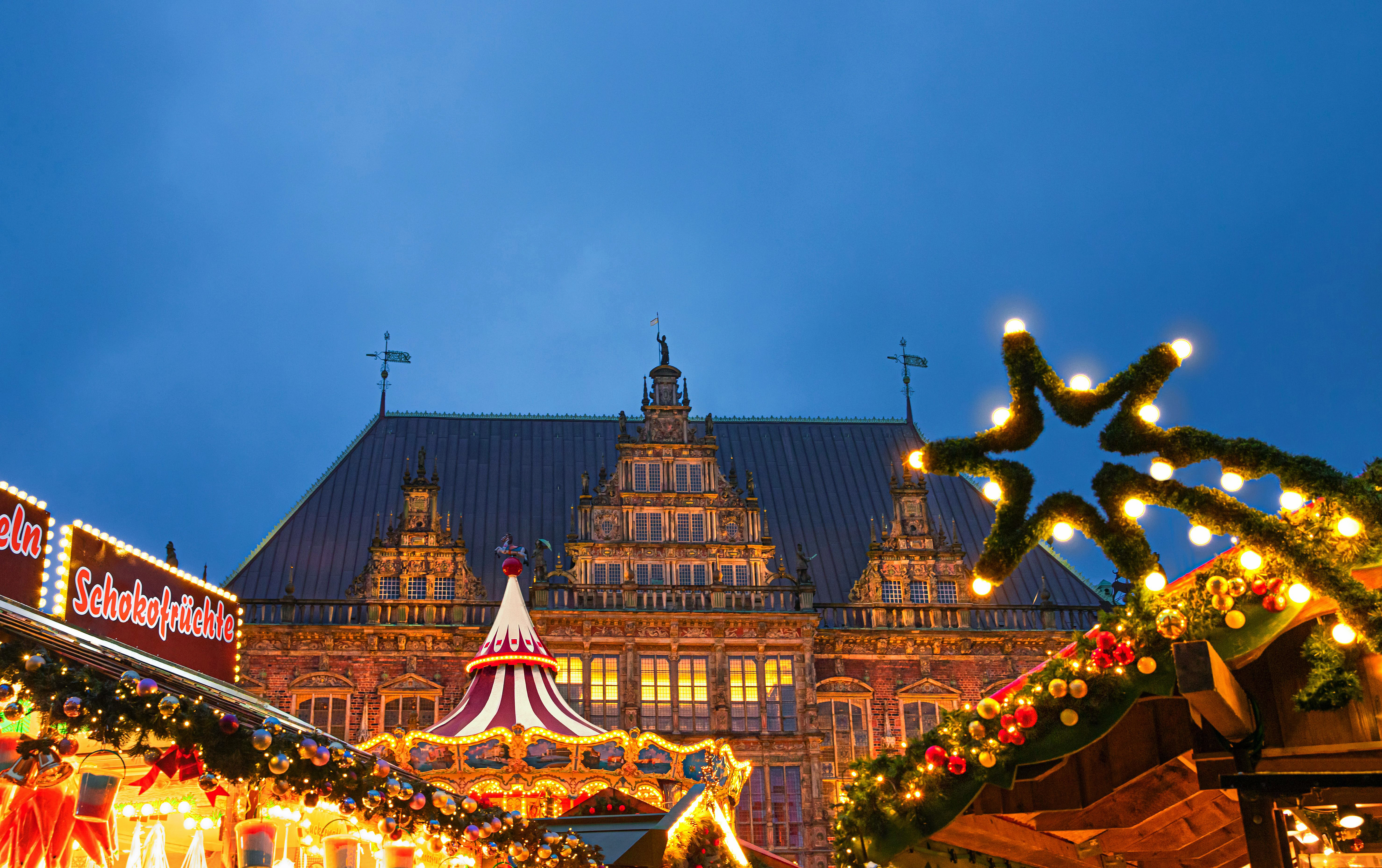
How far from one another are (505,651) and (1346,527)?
1494cm

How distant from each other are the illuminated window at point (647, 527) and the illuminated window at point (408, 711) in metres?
6.00

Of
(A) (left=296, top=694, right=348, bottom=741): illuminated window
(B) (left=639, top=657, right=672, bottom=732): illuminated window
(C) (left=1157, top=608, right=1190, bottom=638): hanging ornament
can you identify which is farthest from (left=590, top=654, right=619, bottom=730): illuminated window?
(C) (left=1157, top=608, right=1190, bottom=638): hanging ornament

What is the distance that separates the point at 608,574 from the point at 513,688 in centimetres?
967

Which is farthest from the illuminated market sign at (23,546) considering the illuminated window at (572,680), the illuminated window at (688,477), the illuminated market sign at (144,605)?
the illuminated window at (688,477)

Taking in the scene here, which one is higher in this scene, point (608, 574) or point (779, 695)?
point (608, 574)

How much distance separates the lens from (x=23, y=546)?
10.4 meters

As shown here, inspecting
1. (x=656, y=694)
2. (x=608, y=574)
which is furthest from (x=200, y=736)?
(x=608, y=574)

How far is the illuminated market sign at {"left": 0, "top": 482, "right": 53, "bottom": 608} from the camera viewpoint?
1016 centimetres

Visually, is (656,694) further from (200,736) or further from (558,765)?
(200,736)

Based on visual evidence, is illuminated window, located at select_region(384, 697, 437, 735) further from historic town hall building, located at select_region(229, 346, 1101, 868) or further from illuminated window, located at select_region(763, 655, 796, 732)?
illuminated window, located at select_region(763, 655, 796, 732)

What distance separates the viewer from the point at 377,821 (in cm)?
781

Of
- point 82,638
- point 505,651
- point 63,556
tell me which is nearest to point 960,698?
point 505,651

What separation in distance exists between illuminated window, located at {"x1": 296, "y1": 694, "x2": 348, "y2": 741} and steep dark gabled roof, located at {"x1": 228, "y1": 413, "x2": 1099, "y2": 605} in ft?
9.95

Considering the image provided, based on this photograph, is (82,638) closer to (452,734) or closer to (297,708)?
(452,734)
